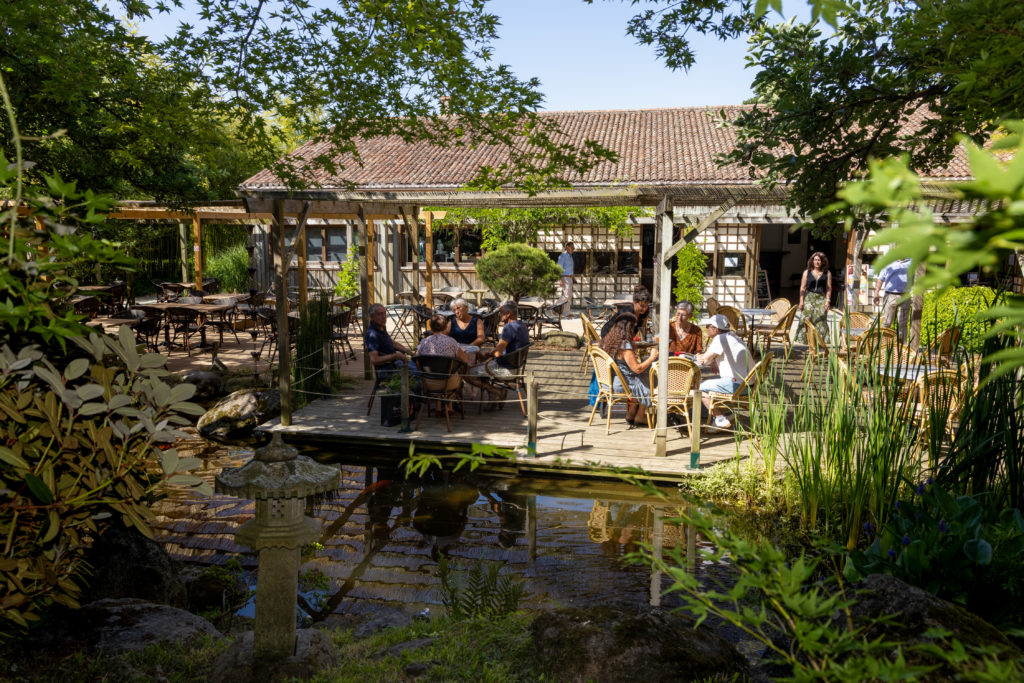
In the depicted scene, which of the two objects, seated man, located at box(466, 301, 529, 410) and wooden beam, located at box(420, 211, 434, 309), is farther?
wooden beam, located at box(420, 211, 434, 309)

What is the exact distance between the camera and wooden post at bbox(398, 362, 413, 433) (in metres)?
7.53

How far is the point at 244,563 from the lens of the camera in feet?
17.1

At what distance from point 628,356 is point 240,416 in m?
4.54

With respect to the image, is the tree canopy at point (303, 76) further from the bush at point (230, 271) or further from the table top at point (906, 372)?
the bush at point (230, 271)

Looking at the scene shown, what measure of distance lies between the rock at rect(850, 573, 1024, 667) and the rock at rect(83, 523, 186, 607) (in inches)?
145

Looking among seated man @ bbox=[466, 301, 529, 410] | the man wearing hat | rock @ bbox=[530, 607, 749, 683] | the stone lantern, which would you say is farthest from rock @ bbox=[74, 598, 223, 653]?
the man wearing hat

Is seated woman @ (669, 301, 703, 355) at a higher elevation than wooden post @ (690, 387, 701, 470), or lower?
higher

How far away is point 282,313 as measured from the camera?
8.47 metres

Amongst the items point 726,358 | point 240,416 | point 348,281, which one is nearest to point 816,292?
point 726,358

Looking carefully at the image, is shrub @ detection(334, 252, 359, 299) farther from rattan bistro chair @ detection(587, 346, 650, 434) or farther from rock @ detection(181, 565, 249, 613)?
rock @ detection(181, 565, 249, 613)

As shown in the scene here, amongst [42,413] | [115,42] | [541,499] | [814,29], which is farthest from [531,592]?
[115,42]

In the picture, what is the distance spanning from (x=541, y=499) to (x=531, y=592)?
1924 mm

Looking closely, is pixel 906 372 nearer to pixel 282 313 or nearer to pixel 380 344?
pixel 380 344

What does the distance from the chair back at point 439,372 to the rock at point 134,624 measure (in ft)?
13.5
